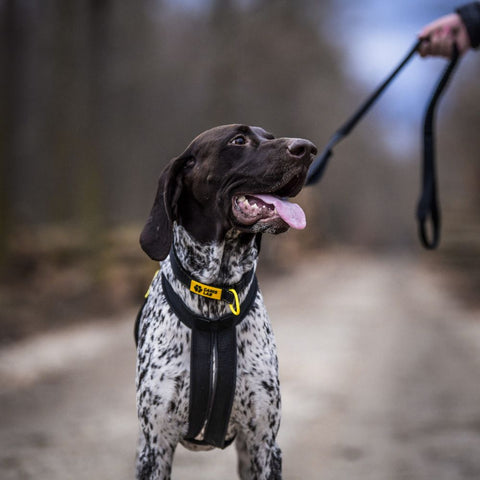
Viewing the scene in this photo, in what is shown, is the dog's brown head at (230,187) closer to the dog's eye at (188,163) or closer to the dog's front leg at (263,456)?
the dog's eye at (188,163)

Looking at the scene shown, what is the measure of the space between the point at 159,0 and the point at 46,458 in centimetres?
946

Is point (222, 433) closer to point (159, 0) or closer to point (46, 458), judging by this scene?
point (46, 458)

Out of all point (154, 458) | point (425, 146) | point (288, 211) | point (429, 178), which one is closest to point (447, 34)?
point (425, 146)

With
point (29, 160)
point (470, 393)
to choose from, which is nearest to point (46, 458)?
point (470, 393)

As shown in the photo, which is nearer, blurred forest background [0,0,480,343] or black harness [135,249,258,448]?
black harness [135,249,258,448]

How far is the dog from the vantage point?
236cm

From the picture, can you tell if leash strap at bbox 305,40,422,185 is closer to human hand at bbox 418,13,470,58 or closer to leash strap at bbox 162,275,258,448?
human hand at bbox 418,13,470,58

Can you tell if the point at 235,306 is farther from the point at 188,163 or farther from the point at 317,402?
the point at 317,402

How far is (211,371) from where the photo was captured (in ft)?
7.79

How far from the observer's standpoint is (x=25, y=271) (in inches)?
360

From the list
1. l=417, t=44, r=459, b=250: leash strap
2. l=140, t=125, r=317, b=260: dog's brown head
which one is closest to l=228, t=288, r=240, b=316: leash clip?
l=140, t=125, r=317, b=260: dog's brown head

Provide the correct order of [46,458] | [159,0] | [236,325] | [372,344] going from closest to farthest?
[236,325] < [46,458] < [372,344] < [159,0]

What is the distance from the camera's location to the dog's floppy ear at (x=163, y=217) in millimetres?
2359

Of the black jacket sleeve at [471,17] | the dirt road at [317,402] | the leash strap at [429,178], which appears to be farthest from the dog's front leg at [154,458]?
the black jacket sleeve at [471,17]
